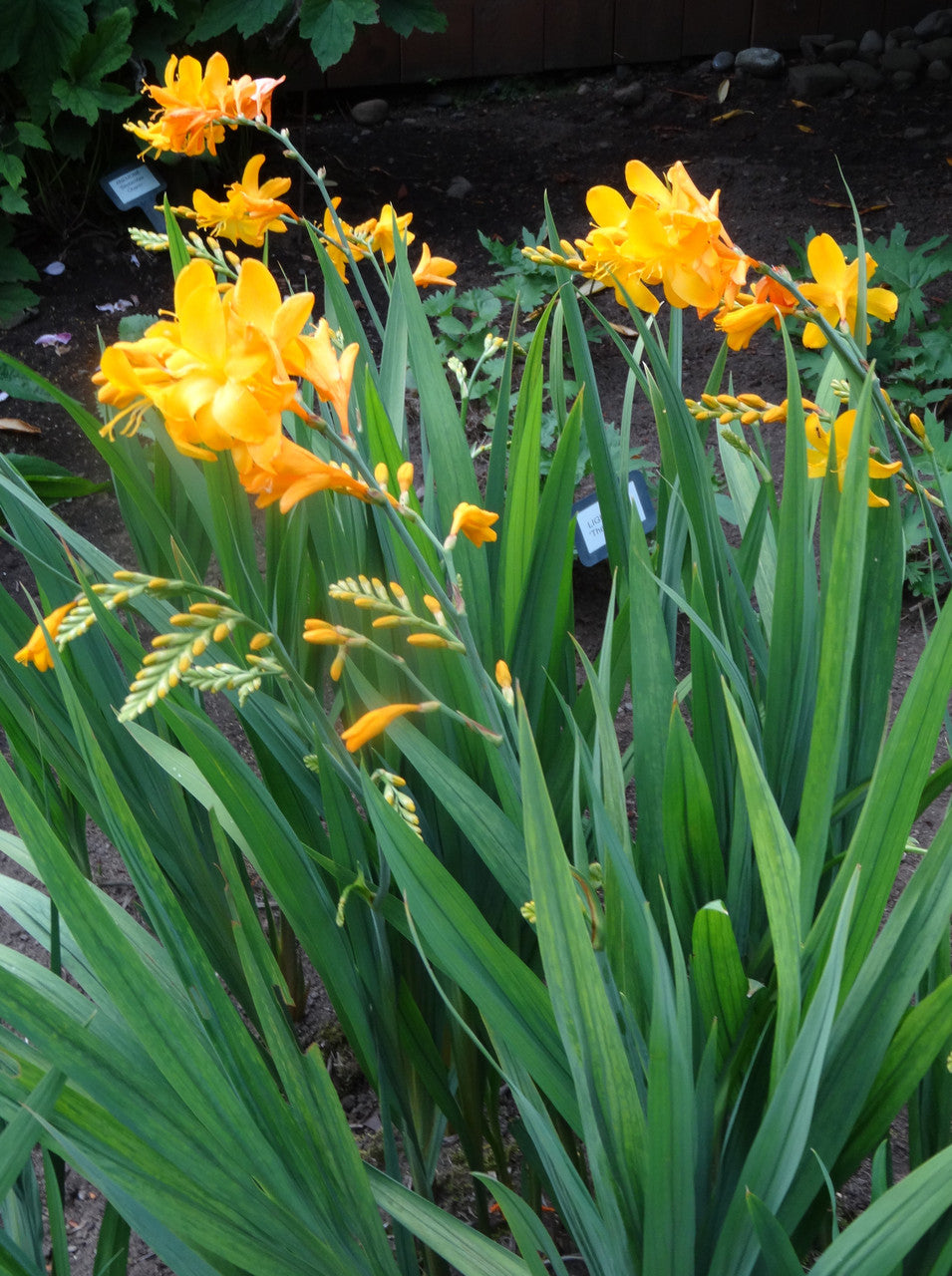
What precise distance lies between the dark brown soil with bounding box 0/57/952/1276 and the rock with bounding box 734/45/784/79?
0.07 metres

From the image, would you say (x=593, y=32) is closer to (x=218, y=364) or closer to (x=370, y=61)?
(x=370, y=61)

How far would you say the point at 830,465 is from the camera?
785 millimetres

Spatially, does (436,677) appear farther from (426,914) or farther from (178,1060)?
(178,1060)

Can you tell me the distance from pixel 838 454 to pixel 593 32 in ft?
Result: 12.4

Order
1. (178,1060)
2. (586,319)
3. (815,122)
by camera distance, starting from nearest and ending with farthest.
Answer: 1. (178,1060)
2. (586,319)
3. (815,122)

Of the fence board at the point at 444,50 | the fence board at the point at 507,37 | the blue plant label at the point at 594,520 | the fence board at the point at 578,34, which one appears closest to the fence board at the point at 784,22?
the fence board at the point at 578,34

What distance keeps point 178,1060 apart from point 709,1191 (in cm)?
38

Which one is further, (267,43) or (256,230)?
(267,43)

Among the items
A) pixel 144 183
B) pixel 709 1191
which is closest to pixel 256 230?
pixel 709 1191

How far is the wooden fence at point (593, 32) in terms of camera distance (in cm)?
388

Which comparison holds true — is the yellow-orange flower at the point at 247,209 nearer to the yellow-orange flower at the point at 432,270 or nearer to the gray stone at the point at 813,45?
the yellow-orange flower at the point at 432,270

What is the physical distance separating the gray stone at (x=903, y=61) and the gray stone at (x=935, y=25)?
0.53 feet

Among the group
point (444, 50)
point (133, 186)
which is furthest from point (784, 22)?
point (133, 186)

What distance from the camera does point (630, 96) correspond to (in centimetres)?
385
